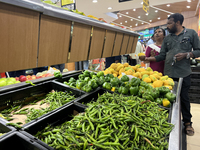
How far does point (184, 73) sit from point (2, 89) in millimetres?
3456

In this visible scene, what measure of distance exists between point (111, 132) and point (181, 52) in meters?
2.69

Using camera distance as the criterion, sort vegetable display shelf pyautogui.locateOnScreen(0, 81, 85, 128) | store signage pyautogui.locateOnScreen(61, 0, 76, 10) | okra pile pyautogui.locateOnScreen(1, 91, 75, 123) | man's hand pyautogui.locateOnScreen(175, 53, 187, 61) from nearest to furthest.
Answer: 1. okra pile pyautogui.locateOnScreen(1, 91, 75, 123)
2. vegetable display shelf pyautogui.locateOnScreen(0, 81, 85, 128)
3. store signage pyautogui.locateOnScreen(61, 0, 76, 10)
4. man's hand pyautogui.locateOnScreen(175, 53, 187, 61)

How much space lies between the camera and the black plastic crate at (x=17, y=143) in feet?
3.50

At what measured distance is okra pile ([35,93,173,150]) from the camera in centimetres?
107

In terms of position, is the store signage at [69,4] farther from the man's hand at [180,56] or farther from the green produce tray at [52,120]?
the man's hand at [180,56]

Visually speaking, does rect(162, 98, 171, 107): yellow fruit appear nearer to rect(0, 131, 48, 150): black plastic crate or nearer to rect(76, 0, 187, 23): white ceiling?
rect(0, 131, 48, 150): black plastic crate

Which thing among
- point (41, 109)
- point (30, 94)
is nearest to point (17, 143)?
point (41, 109)

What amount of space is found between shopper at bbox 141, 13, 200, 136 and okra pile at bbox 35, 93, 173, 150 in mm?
1992

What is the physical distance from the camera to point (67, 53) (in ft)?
5.82

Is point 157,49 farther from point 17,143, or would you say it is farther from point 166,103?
point 17,143

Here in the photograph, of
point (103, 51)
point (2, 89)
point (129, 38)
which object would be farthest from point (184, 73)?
point (2, 89)

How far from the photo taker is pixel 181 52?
3.00 meters

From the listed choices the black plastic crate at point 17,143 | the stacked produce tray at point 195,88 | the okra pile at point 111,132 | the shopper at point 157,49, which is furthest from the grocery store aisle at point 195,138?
the black plastic crate at point 17,143

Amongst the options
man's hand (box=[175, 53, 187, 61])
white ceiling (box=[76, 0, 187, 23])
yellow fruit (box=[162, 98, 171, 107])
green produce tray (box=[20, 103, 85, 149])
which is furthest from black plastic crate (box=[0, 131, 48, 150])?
white ceiling (box=[76, 0, 187, 23])
